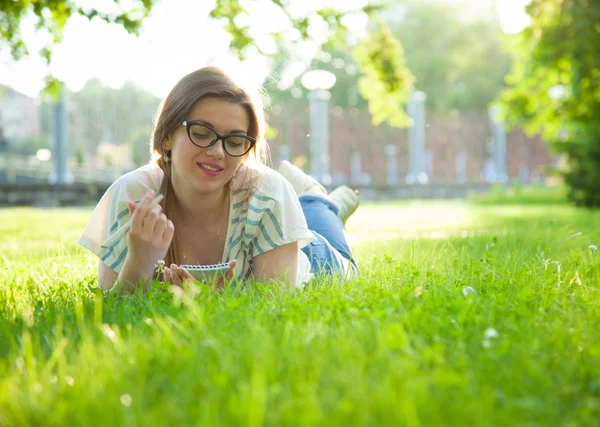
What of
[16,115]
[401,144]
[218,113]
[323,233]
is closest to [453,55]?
[401,144]

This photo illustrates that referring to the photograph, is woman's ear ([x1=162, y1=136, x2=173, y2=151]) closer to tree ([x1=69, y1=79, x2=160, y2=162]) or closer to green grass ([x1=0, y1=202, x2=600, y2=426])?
green grass ([x1=0, y1=202, x2=600, y2=426])

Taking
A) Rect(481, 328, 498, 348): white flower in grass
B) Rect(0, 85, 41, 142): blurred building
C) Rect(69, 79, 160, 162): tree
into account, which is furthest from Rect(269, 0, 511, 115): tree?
Rect(481, 328, 498, 348): white flower in grass

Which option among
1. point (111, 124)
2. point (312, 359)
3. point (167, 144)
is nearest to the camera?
point (312, 359)

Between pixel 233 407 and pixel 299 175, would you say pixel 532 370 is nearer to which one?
pixel 233 407

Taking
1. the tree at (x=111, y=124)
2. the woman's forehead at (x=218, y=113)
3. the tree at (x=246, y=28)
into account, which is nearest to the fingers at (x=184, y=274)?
the woman's forehead at (x=218, y=113)

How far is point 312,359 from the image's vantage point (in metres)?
1.57

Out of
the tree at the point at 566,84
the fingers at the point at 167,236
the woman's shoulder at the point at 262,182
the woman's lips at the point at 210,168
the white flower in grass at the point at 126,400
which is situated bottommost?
the white flower in grass at the point at 126,400

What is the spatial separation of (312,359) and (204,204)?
162 centimetres

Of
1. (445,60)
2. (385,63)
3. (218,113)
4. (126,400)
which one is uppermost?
(445,60)

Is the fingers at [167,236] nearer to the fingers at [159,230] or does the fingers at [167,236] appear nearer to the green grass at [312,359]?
the fingers at [159,230]

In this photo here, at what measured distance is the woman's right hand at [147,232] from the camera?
8.09 ft

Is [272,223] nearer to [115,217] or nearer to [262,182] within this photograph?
[262,182]

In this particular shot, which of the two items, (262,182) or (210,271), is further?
(262,182)

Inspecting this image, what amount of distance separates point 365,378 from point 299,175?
2.98m
